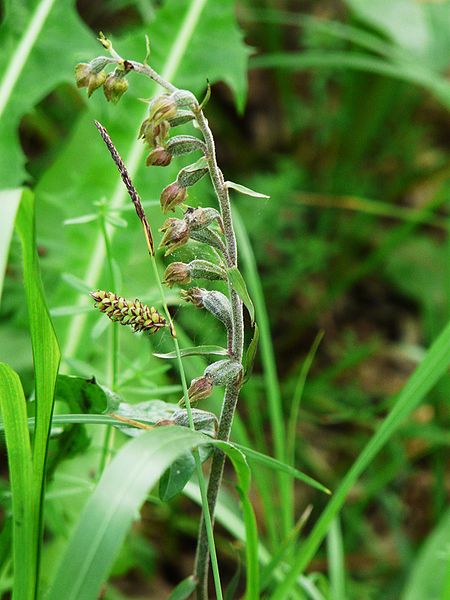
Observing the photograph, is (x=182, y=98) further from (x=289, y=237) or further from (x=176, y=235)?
(x=289, y=237)

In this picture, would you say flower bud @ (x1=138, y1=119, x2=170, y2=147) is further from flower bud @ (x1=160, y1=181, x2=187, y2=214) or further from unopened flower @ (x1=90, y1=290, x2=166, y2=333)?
unopened flower @ (x1=90, y1=290, x2=166, y2=333)

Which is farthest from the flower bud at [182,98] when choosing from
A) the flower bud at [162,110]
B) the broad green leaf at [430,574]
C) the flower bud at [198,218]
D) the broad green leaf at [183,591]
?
the broad green leaf at [430,574]

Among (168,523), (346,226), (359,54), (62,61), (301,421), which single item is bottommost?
(168,523)

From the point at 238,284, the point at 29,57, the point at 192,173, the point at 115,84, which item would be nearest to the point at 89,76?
the point at 115,84

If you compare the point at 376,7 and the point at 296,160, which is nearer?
the point at 376,7

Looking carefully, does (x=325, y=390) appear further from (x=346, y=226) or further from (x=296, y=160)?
(x=296, y=160)

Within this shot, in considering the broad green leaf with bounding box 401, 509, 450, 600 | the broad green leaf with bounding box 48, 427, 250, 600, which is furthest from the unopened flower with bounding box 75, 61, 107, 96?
the broad green leaf with bounding box 401, 509, 450, 600

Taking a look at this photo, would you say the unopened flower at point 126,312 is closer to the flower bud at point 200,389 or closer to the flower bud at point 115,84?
the flower bud at point 200,389


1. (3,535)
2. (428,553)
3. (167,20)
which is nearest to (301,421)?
(428,553)
